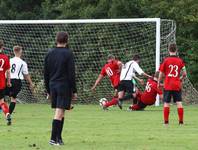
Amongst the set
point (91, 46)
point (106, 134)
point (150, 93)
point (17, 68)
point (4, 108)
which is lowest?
point (106, 134)

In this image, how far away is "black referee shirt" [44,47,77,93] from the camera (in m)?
12.3

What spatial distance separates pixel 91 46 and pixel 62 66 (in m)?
18.6

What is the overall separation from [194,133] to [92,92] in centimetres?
1580

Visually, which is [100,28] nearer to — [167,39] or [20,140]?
[167,39]

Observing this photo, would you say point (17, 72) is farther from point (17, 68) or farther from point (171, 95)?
point (171, 95)

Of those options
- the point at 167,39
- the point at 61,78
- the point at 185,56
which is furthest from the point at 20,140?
the point at 185,56

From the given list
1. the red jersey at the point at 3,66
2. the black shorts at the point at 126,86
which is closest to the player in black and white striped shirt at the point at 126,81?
the black shorts at the point at 126,86

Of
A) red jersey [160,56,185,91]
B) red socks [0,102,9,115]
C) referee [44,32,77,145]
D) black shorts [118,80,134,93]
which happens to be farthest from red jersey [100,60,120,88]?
referee [44,32,77,145]

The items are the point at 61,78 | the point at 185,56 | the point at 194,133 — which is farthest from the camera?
the point at 185,56

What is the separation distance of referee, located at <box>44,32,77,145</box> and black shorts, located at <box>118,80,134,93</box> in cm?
1263

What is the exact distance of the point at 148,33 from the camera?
3023 centimetres

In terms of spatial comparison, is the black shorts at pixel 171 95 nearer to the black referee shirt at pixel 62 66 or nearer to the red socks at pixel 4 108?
the red socks at pixel 4 108

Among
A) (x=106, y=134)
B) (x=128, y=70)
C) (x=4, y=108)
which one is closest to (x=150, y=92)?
(x=128, y=70)

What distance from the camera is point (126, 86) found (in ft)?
82.3
